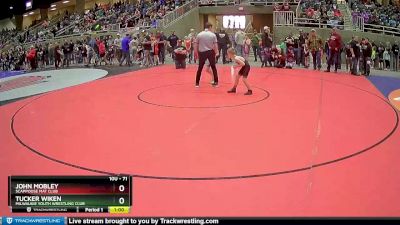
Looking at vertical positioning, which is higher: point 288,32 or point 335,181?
point 288,32

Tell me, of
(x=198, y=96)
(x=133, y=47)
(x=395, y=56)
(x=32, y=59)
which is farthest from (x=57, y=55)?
(x=395, y=56)

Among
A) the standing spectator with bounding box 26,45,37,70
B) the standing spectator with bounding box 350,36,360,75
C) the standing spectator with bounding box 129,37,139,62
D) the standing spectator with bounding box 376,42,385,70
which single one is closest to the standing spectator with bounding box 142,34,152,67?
the standing spectator with bounding box 129,37,139,62

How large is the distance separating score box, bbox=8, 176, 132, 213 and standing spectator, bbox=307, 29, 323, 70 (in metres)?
14.1

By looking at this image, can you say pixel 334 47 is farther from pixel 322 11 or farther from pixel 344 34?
pixel 322 11

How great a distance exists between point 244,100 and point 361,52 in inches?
289

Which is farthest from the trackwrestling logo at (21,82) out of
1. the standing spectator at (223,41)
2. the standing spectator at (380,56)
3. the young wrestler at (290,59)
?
the standing spectator at (380,56)

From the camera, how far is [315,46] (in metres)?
16.7

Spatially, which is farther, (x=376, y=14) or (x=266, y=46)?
(x=376, y=14)

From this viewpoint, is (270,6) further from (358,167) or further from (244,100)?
(358,167)

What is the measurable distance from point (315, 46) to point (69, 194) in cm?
1443

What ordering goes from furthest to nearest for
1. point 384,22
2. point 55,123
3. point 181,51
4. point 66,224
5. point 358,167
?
point 384,22
point 181,51
point 55,123
point 358,167
point 66,224

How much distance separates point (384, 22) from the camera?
815 inches

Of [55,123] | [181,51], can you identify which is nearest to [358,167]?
[55,123]

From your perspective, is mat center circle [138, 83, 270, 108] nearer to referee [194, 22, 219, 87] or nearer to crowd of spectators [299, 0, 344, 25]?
referee [194, 22, 219, 87]
